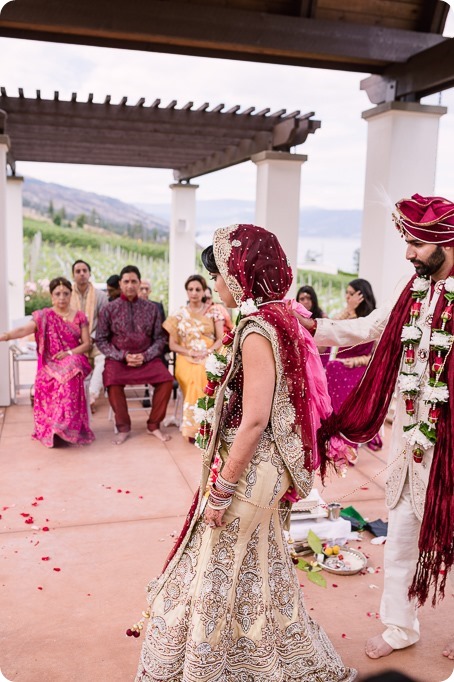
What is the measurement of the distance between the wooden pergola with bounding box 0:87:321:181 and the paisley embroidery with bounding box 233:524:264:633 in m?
6.06

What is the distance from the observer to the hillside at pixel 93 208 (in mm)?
20656

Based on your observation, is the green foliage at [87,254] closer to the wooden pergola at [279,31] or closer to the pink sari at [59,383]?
the pink sari at [59,383]

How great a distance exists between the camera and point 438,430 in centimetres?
263

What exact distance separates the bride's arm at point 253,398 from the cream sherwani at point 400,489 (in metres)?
0.70

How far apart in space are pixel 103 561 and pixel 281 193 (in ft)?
18.0

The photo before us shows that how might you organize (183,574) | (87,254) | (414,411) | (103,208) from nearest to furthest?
1. (183,574)
2. (414,411)
3. (87,254)
4. (103,208)

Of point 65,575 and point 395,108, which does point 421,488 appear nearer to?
point 65,575

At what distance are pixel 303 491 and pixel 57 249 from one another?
17265 millimetres

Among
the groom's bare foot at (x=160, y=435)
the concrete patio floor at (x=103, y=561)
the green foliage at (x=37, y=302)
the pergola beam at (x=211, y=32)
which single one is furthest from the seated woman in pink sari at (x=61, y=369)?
the green foliage at (x=37, y=302)

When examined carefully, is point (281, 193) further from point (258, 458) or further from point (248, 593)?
point (248, 593)

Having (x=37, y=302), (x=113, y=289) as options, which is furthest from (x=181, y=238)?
(x=113, y=289)

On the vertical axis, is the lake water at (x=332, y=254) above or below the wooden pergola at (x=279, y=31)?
below

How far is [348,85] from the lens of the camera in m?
24.0

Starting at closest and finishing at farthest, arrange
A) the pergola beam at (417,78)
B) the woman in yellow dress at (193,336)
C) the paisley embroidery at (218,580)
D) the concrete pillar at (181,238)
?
1. the paisley embroidery at (218,580)
2. the pergola beam at (417,78)
3. the woman in yellow dress at (193,336)
4. the concrete pillar at (181,238)
